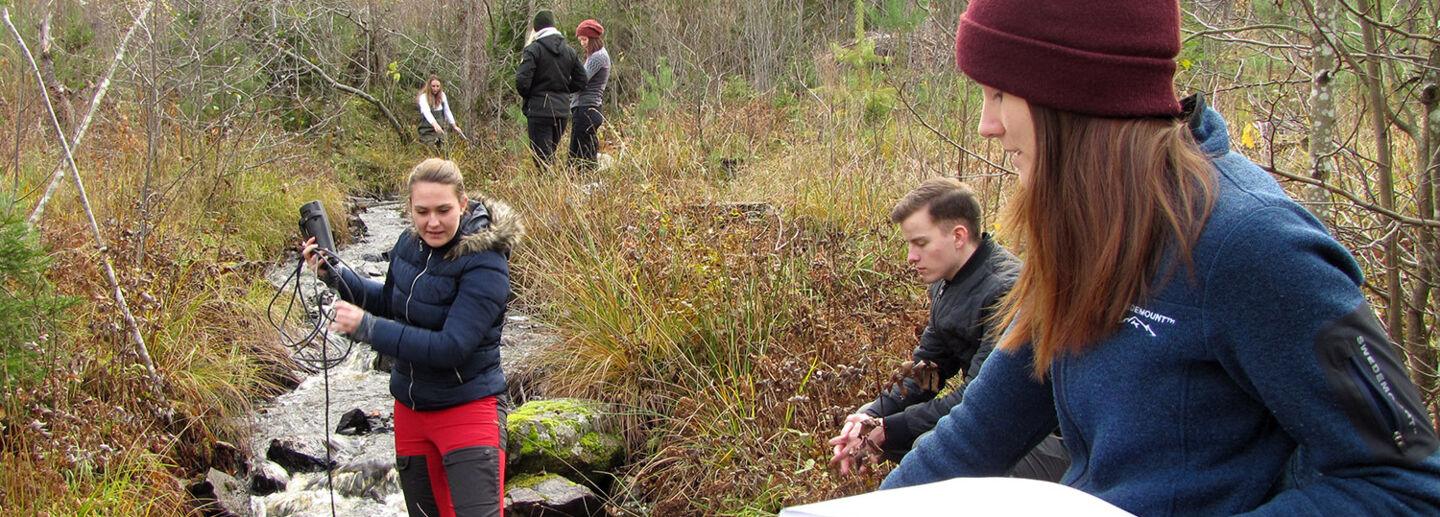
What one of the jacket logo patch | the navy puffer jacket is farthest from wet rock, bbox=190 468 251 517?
the jacket logo patch

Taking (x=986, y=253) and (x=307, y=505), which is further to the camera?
(x=307, y=505)

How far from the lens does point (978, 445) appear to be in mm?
1598

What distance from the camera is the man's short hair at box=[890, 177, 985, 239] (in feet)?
11.6

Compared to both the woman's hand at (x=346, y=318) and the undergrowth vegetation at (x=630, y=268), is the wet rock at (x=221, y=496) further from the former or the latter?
the woman's hand at (x=346, y=318)

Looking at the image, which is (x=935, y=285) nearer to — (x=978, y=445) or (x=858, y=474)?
(x=858, y=474)

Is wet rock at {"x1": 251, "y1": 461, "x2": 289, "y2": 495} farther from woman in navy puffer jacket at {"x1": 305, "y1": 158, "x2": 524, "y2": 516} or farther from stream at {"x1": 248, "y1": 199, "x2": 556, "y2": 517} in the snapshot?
woman in navy puffer jacket at {"x1": 305, "y1": 158, "x2": 524, "y2": 516}

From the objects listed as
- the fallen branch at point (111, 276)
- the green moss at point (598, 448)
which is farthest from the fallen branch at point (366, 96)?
the green moss at point (598, 448)

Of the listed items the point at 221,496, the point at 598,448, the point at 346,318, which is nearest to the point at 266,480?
the point at 221,496

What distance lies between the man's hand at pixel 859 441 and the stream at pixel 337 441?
311 centimetres

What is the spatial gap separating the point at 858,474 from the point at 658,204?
426 centimetres

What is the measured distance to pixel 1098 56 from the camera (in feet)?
4.11

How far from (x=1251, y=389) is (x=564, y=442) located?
467 centimetres

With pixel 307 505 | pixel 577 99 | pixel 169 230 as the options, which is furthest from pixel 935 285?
pixel 577 99

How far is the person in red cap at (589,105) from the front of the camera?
10.2 meters
